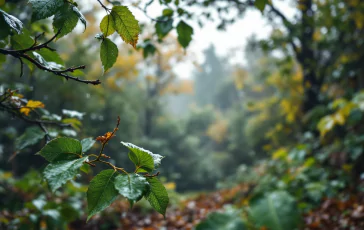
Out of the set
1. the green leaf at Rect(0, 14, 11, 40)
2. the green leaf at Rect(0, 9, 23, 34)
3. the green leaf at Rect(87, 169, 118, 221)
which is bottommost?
the green leaf at Rect(87, 169, 118, 221)

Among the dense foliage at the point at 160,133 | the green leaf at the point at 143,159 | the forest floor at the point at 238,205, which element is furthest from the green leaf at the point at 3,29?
the forest floor at the point at 238,205

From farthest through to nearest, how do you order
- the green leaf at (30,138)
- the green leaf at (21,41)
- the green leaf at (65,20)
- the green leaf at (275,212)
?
the green leaf at (275,212), the green leaf at (30,138), the green leaf at (21,41), the green leaf at (65,20)

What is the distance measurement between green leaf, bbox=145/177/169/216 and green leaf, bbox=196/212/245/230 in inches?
57.2

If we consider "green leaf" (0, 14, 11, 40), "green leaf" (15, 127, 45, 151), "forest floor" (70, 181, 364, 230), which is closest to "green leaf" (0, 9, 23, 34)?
"green leaf" (0, 14, 11, 40)

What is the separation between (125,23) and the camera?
1.80 feet

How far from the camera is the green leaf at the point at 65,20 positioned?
0.51 meters

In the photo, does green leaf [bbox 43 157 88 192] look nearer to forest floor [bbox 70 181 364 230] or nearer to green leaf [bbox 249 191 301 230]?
green leaf [bbox 249 191 301 230]

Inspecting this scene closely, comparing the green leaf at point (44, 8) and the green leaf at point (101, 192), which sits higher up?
the green leaf at point (44, 8)

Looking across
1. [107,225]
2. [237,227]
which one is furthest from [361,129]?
[107,225]

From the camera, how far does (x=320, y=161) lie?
3281 millimetres

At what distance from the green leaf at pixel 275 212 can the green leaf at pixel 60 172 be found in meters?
1.69

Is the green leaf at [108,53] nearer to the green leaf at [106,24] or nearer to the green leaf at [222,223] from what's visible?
the green leaf at [106,24]

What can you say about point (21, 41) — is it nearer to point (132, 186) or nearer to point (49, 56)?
point (49, 56)

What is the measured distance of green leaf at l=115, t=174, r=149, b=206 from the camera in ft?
1.34
